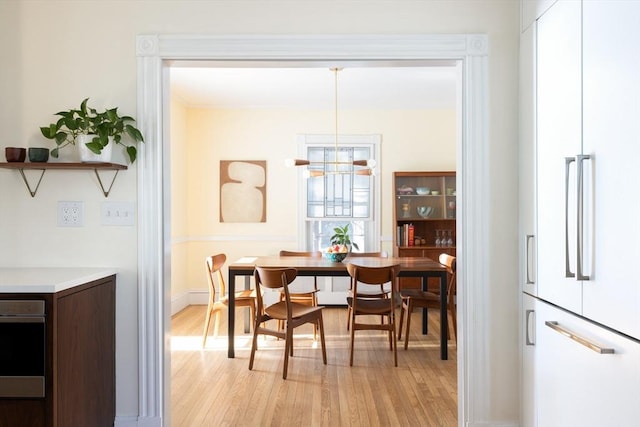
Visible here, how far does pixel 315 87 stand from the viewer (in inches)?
198

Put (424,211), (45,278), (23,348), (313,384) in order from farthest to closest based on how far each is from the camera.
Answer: (424,211), (313,384), (45,278), (23,348)

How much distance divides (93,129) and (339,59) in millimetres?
1272

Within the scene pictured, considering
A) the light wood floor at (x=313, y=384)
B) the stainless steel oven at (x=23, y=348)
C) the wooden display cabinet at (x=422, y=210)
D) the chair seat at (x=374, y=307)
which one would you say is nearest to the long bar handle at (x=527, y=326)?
the light wood floor at (x=313, y=384)

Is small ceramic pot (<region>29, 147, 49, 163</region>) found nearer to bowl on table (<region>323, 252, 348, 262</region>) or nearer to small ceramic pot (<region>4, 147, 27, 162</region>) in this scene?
small ceramic pot (<region>4, 147, 27, 162</region>)

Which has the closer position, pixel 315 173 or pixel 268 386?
pixel 268 386

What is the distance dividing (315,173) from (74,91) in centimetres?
299

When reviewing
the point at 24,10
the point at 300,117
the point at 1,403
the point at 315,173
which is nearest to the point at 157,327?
the point at 1,403

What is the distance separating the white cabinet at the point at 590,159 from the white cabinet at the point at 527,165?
7 centimetres

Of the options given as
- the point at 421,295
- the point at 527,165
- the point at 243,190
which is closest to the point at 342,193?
the point at 243,190

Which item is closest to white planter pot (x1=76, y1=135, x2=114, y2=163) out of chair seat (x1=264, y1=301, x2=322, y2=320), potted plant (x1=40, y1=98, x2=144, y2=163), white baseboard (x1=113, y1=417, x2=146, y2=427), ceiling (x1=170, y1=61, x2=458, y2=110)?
potted plant (x1=40, y1=98, x2=144, y2=163)

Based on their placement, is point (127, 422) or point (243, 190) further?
point (243, 190)

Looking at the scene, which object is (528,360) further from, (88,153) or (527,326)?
(88,153)

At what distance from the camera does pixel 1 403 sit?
1.87m

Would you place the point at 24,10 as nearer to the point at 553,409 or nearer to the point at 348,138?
the point at 553,409
